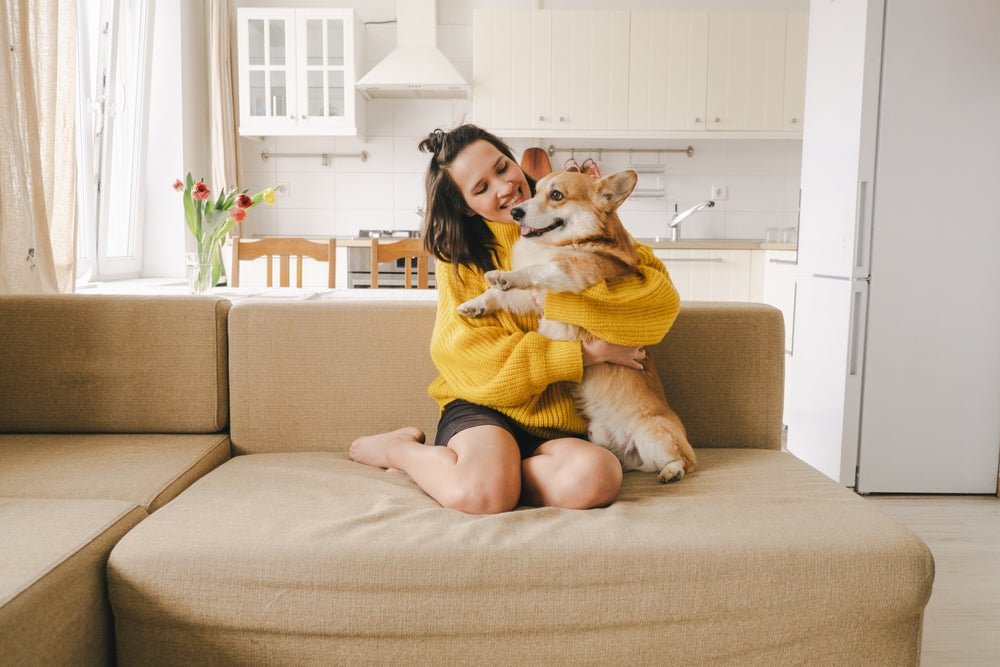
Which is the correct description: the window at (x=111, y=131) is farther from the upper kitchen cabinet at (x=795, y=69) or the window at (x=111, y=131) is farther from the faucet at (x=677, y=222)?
the upper kitchen cabinet at (x=795, y=69)

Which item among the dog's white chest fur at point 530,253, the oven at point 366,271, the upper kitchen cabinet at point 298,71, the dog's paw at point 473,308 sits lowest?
the oven at point 366,271

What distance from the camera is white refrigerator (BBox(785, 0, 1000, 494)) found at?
2.46 meters

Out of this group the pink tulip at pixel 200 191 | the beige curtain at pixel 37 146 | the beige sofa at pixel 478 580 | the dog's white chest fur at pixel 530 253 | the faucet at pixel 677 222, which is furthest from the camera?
the faucet at pixel 677 222

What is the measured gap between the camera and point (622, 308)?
133 cm

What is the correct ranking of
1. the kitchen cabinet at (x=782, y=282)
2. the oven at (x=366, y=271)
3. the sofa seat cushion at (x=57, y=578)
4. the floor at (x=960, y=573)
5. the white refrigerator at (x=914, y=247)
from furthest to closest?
the oven at (x=366, y=271) < the kitchen cabinet at (x=782, y=282) < the white refrigerator at (x=914, y=247) < the floor at (x=960, y=573) < the sofa seat cushion at (x=57, y=578)

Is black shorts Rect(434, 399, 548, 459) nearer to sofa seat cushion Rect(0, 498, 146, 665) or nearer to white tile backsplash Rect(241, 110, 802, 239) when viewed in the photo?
sofa seat cushion Rect(0, 498, 146, 665)

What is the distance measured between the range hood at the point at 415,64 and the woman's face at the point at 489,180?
2900mm

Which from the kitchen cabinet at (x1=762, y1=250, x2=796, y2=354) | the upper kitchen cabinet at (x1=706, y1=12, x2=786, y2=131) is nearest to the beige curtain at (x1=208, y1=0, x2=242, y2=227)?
the upper kitchen cabinet at (x1=706, y1=12, x2=786, y2=131)

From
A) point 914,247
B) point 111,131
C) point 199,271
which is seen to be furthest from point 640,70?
point 199,271

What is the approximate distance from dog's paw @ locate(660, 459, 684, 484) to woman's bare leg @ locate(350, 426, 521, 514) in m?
0.27

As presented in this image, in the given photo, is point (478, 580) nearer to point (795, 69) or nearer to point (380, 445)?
point (380, 445)

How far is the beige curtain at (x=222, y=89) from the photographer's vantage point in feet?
13.5

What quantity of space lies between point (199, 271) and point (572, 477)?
63.7 inches

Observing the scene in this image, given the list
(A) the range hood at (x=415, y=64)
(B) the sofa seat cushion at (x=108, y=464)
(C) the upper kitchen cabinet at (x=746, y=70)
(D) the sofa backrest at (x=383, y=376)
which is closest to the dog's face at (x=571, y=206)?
(D) the sofa backrest at (x=383, y=376)
